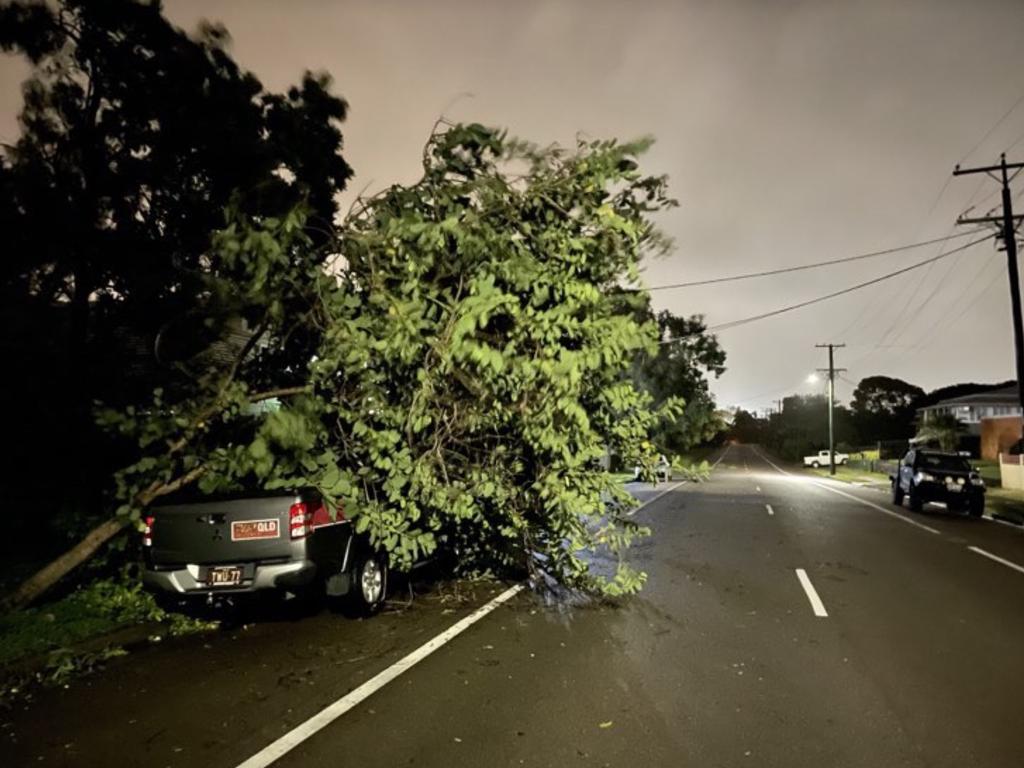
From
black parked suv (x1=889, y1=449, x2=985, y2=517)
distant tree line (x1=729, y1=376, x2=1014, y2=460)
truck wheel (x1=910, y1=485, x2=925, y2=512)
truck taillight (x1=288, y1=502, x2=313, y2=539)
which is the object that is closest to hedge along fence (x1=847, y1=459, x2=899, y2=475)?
black parked suv (x1=889, y1=449, x2=985, y2=517)

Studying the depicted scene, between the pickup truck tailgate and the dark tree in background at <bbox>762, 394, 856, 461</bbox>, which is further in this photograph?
the dark tree in background at <bbox>762, 394, 856, 461</bbox>

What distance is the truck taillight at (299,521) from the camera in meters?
6.15

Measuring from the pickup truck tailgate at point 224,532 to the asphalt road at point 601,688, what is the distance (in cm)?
81

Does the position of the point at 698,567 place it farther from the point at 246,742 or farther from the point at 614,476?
the point at 246,742

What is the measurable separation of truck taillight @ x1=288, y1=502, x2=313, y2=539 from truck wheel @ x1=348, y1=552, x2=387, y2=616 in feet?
2.70

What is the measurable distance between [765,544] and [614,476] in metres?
6.48

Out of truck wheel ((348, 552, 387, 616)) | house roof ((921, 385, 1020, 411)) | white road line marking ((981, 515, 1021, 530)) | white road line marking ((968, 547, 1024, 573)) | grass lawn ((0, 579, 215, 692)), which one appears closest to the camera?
grass lawn ((0, 579, 215, 692))

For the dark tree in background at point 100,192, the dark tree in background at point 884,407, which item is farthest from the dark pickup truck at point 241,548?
the dark tree in background at point 884,407

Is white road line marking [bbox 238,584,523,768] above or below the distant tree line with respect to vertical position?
below

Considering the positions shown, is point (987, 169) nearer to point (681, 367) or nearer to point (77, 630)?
point (77, 630)

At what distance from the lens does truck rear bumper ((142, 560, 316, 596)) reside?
6121mm

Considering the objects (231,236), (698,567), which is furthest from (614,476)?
(231,236)

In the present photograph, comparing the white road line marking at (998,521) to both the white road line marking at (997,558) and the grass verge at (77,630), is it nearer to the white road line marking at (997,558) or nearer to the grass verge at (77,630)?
the white road line marking at (997,558)

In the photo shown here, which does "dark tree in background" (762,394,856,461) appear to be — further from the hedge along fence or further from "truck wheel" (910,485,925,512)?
"truck wheel" (910,485,925,512)
